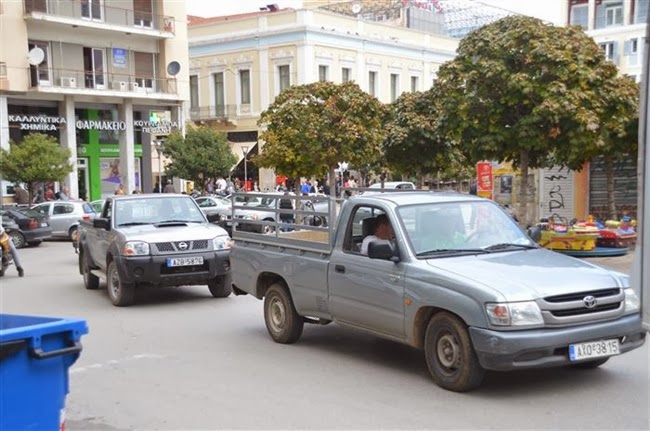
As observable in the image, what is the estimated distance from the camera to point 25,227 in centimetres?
2366

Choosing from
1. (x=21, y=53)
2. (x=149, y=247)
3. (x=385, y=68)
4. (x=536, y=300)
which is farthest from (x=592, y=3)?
(x=536, y=300)

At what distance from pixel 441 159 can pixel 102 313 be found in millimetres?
15439

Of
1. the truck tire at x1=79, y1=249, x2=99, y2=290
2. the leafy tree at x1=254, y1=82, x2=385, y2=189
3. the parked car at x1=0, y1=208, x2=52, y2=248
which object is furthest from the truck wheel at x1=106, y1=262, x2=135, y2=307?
the leafy tree at x1=254, y1=82, x2=385, y2=189

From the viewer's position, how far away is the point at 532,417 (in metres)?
5.82

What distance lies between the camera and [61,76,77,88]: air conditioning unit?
35969 millimetres

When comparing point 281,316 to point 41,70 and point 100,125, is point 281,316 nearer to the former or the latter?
point 41,70

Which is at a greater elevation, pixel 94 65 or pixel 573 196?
pixel 94 65

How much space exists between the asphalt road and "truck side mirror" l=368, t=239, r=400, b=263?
1.18 m

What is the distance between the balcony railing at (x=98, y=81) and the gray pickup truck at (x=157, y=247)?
2467 cm

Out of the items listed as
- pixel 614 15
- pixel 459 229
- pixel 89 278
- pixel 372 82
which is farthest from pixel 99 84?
pixel 614 15

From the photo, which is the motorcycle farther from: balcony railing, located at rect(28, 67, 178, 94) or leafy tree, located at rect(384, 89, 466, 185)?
balcony railing, located at rect(28, 67, 178, 94)

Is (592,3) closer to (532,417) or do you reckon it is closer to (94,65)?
(94,65)

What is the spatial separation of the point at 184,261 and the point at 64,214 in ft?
51.4

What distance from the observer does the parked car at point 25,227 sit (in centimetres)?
2347
